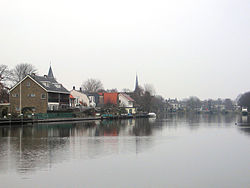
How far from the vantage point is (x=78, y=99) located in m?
86.2


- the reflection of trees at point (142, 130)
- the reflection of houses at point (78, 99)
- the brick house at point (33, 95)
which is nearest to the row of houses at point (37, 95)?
the brick house at point (33, 95)

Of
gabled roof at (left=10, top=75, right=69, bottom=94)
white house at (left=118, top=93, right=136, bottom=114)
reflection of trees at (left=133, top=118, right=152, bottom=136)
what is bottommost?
reflection of trees at (left=133, top=118, right=152, bottom=136)

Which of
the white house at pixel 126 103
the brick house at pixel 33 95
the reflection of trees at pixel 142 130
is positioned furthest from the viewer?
the white house at pixel 126 103

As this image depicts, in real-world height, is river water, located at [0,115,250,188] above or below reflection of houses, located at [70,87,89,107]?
below

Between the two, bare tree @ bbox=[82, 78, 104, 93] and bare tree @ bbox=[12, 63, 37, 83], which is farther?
bare tree @ bbox=[82, 78, 104, 93]

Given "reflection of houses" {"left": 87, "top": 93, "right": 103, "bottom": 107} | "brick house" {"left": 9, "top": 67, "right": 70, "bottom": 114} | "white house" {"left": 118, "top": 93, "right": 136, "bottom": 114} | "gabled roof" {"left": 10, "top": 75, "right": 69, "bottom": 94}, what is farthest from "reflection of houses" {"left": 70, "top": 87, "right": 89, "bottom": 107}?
"white house" {"left": 118, "top": 93, "right": 136, "bottom": 114}

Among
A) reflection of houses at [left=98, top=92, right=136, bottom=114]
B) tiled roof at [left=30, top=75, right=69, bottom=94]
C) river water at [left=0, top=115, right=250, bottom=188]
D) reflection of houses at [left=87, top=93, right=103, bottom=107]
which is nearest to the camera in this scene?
river water at [left=0, top=115, right=250, bottom=188]

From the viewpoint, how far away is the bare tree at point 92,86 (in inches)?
4983

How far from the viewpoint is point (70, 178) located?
13742 millimetres

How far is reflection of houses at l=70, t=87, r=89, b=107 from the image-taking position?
82156 millimetres

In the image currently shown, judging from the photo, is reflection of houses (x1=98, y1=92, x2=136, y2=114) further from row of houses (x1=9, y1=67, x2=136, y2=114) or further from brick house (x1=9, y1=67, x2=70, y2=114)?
brick house (x1=9, y1=67, x2=70, y2=114)

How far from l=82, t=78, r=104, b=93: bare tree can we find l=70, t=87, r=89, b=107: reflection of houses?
121ft

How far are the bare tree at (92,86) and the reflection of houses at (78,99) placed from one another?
36858 mm

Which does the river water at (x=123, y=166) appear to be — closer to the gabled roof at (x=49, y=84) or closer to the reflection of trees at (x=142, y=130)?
the reflection of trees at (x=142, y=130)
